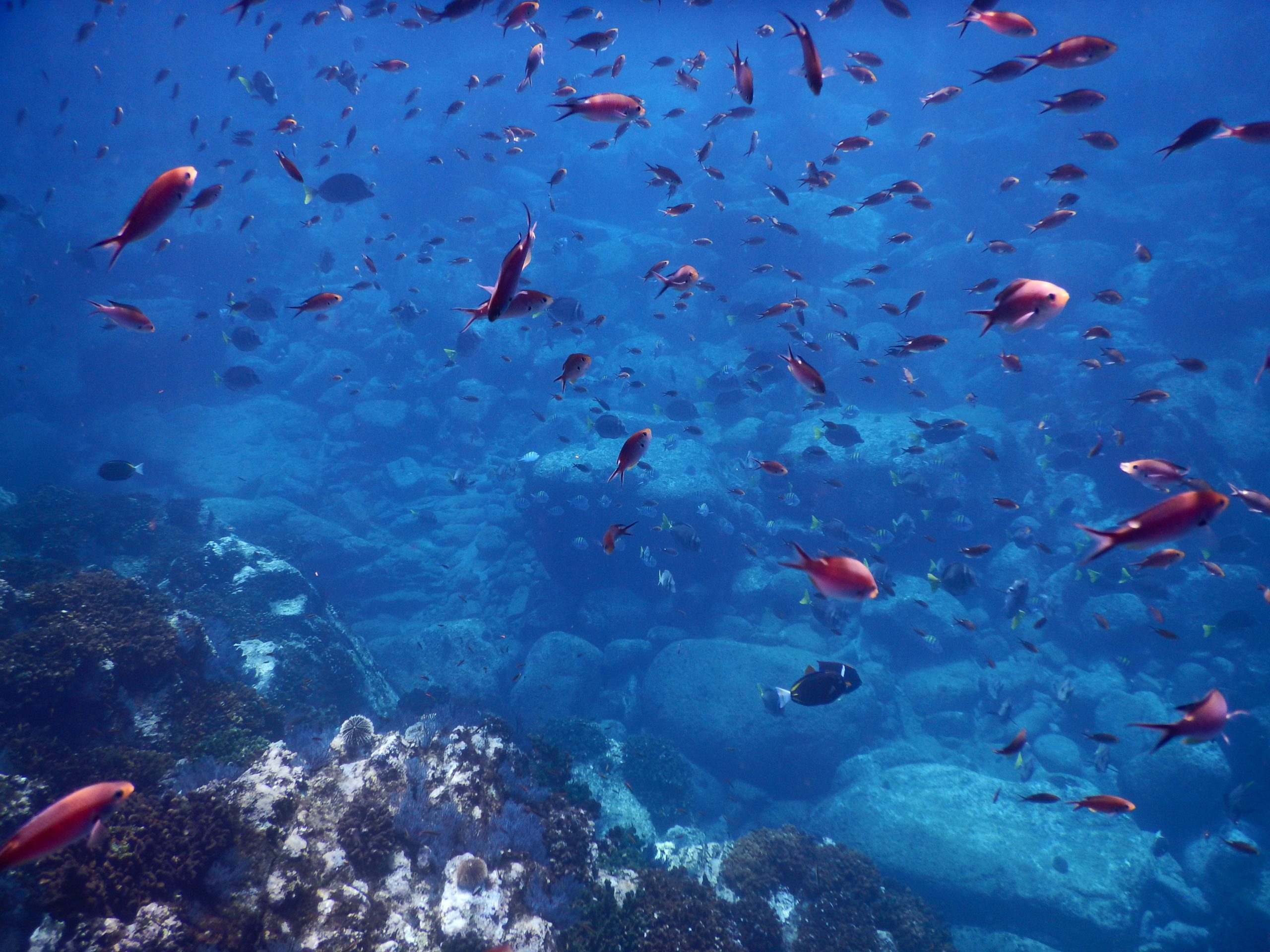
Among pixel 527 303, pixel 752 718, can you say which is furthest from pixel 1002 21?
pixel 752 718

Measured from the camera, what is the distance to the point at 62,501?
39.9 feet

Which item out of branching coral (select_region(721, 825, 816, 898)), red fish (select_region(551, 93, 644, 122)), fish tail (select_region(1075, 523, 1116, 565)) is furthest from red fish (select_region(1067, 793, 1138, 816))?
red fish (select_region(551, 93, 644, 122))

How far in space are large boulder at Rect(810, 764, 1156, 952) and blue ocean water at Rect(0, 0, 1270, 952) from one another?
0.22 feet

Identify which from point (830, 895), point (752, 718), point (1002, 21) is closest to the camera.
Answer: point (1002, 21)

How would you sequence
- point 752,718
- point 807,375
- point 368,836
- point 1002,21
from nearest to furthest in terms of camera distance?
point 368,836
point 807,375
point 1002,21
point 752,718

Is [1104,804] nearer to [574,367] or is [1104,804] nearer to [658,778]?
[574,367]

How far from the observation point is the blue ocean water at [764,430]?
9930mm

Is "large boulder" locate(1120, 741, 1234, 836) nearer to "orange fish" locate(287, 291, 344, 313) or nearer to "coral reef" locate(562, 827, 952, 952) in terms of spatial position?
"coral reef" locate(562, 827, 952, 952)

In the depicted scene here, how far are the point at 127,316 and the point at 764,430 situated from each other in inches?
695

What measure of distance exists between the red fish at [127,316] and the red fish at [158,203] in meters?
2.77

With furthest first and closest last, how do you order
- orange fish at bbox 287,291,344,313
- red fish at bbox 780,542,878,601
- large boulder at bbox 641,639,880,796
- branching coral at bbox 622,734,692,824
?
large boulder at bbox 641,639,880,796, branching coral at bbox 622,734,692,824, orange fish at bbox 287,291,344,313, red fish at bbox 780,542,878,601

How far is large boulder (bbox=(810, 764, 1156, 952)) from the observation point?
8602 millimetres

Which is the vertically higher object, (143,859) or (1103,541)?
(1103,541)

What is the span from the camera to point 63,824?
232 cm
